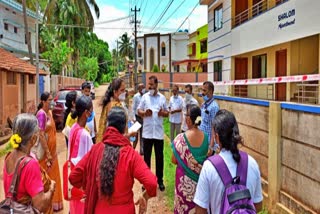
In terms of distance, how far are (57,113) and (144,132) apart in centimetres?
1031

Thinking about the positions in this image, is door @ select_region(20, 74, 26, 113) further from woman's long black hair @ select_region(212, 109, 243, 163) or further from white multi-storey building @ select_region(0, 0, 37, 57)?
woman's long black hair @ select_region(212, 109, 243, 163)

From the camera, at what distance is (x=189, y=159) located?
3.99 m

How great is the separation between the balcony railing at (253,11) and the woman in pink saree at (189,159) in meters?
11.2

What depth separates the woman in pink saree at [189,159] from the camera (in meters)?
3.99

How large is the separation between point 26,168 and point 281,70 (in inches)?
549

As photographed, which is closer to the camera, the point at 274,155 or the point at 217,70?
the point at 274,155

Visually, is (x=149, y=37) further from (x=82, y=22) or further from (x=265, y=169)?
(x=265, y=169)

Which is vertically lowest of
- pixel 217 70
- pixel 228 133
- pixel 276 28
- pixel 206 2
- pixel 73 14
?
pixel 228 133

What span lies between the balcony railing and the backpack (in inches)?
491

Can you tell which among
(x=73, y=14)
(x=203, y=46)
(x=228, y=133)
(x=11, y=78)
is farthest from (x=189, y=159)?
(x=73, y=14)

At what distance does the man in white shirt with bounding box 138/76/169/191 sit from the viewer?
7.12 meters

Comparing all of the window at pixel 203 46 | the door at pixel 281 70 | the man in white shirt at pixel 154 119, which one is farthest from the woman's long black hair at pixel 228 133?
the window at pixel 203 46

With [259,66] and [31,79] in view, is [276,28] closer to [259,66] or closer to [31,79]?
[259,66]

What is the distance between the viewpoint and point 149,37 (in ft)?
204
